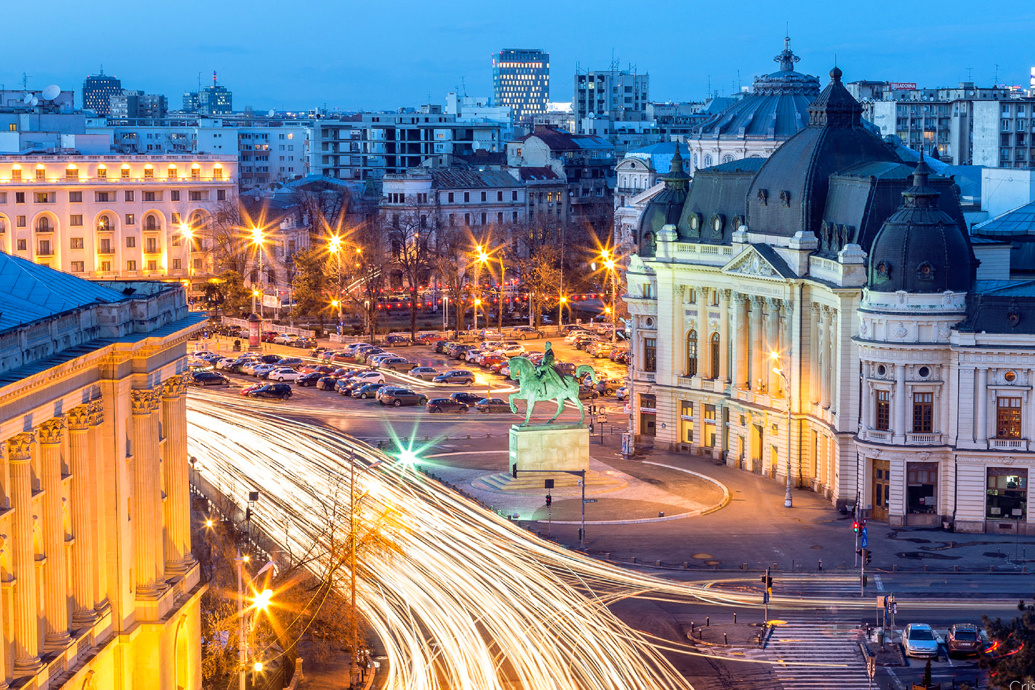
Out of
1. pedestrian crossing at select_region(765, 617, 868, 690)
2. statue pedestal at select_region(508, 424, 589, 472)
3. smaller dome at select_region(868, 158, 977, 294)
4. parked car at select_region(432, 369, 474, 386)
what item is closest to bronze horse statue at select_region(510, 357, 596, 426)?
statue pedestal at select_region(508, 424, 589, 472)

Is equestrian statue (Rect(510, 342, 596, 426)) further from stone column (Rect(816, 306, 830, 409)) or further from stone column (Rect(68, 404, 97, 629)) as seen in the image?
stone column (Rect(68, 404, 97, 629))

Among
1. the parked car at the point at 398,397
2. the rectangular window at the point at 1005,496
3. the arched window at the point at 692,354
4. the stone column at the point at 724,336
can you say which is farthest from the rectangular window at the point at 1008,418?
the parked car at the point at 398,397

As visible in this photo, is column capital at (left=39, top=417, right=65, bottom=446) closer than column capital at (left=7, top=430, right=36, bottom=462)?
No

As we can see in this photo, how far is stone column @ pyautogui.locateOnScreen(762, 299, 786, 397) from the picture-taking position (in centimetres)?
12112

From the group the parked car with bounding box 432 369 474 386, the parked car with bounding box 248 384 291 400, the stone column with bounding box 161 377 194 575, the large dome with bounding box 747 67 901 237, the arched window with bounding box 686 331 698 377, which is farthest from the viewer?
the parked car with bounding box 432 369 474 386

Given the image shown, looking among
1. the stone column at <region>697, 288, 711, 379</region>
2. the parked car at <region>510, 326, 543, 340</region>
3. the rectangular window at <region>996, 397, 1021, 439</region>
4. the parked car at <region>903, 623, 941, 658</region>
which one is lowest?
the parked car at <region>903, 623, 941, 658</region>

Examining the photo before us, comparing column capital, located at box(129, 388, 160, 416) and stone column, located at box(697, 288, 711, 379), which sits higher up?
column capital, located at box(129, 388, 160, 416)

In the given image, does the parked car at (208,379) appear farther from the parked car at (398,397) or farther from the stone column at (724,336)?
the stone column at (724,336)

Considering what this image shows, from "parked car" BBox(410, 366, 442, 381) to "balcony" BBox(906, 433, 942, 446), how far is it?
60.0 meters

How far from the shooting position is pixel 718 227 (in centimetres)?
12975

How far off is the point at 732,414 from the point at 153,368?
59.5m

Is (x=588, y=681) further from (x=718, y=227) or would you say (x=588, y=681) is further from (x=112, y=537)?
(x=718, y=227)

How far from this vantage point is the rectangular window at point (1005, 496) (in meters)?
104

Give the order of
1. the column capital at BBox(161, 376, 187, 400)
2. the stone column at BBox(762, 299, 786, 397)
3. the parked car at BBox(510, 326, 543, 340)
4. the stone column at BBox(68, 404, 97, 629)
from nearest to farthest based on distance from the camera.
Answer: the stone column at BBox(68, 404, 97, 629), the column capital at BBox(161, 376, 187, 400), the stone column at BBox(762, 299, 786, 397), the parked car at BBox(510, 326, 543, 340)
